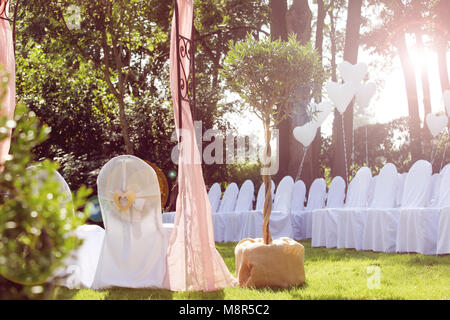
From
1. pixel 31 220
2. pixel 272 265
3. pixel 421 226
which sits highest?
pixel 31 220

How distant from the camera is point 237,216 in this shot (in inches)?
383

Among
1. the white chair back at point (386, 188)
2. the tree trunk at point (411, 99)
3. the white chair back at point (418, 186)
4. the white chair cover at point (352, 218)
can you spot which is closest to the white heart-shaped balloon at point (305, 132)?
the white chair cover at point (352, 218)

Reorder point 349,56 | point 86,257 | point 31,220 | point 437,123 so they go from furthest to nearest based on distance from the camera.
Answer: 1. point 349,56
2. point 437,123
3. point 86,257
4. point 31,220

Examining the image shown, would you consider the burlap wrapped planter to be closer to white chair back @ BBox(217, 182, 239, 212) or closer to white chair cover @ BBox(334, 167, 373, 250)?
white chair cover @ BBox(334, 167, 373, 250)

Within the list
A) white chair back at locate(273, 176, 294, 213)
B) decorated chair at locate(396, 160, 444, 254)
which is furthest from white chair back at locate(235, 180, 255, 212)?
decorated chair at locate(396, 160, 444, 254)

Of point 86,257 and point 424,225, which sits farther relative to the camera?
point 424,225

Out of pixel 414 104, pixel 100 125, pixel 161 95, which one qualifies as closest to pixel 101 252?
pixel 100 125

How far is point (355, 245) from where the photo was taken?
748 cm

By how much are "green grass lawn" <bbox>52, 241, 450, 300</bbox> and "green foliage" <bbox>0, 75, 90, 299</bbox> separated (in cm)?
180

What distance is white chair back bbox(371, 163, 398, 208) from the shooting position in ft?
24.1

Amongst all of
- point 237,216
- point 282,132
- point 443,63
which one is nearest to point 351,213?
point 237,216

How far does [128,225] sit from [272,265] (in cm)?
139

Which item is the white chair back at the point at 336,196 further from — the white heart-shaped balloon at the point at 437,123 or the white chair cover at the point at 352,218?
the white heart-shaped balloon at the point at 437,123

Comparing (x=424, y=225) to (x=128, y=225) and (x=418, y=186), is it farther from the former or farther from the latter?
(x=128, y=225)
